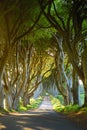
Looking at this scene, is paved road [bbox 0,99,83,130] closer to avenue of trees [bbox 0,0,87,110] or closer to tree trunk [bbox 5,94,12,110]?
avenue of trees [bbox 0,0,87,110]

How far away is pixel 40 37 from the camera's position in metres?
28.7

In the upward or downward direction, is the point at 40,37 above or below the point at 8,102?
above

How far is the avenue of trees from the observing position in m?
19.9

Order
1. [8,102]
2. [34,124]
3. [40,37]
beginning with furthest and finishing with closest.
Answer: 1. [40,37]
2. [8,102]
3. [34,124]

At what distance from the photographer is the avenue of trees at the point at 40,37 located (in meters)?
19.9

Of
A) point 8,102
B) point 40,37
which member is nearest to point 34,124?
point 8,102

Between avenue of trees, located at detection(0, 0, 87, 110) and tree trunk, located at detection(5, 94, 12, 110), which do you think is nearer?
avenue of trees, located at detection(0, 0, 87, 110)

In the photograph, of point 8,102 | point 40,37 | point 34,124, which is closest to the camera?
point 34,124

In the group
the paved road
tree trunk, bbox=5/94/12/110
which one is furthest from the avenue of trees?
the paved road

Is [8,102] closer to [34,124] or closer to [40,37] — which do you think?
[40,37]

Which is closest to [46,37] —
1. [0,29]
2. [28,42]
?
[28,42]

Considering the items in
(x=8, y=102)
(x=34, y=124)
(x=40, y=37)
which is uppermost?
(x=40, y=37)

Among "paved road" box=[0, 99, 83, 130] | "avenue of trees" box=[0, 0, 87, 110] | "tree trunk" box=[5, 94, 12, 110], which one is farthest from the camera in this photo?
"tree trunk" box=[5, 94, 12, 110]

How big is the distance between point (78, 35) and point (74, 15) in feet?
4.60
